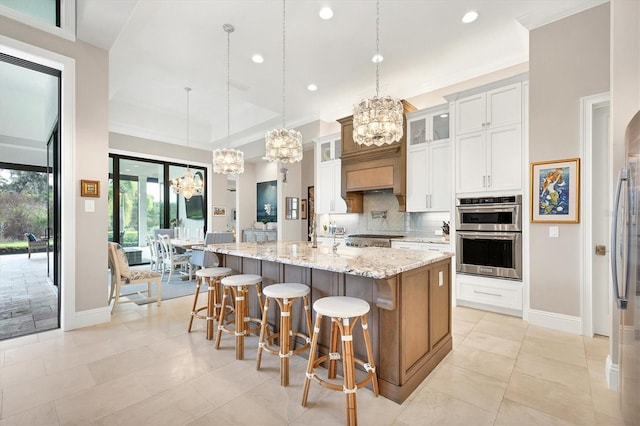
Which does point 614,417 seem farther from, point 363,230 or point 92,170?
point 92,170

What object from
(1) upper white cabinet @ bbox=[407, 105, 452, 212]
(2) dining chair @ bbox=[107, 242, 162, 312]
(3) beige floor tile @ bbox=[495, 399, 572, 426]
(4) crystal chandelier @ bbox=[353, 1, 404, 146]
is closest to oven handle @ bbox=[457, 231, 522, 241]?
(1) upper white cabinet @ bbox=[407, 105, 452, 212]

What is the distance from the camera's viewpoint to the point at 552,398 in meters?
1.95

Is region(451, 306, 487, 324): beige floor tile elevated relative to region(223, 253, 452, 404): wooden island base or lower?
lower

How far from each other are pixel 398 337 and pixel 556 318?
2.45 meters

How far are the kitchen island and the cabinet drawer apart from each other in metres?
1.37

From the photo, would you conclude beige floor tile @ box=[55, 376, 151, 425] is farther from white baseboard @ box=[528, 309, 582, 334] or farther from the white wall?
the white wall

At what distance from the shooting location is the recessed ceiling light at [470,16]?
3.25m

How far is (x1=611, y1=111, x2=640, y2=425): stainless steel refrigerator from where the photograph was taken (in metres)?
1.32

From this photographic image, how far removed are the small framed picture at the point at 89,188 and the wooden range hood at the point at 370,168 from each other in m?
3.71

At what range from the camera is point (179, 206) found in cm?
798

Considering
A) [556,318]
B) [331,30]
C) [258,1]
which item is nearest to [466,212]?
[556,318]

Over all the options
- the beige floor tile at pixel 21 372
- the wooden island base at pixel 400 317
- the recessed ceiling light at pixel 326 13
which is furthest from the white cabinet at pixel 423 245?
the beige floor tile at pixel 21 372

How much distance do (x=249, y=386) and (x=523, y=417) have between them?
5.85 feet

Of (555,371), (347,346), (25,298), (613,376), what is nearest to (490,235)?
(555,371)
